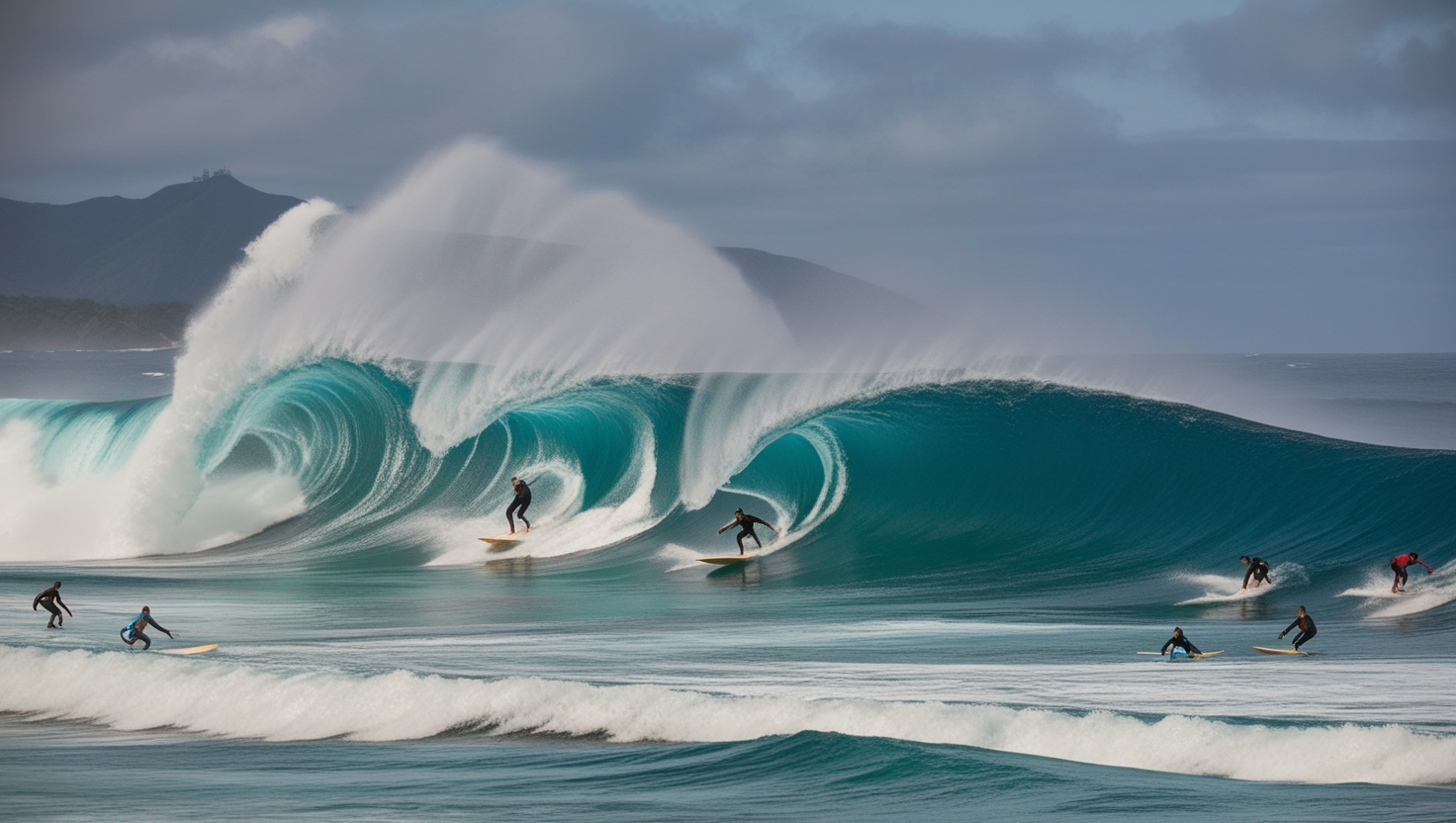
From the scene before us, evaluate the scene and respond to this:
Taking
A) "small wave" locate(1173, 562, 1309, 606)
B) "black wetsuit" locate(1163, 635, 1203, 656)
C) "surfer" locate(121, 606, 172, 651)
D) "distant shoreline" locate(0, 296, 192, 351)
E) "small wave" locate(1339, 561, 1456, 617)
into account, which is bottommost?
"black wetsuit" locate(1163, 635, 1203, 656)

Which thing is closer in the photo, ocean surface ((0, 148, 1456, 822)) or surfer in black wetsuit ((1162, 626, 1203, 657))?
ocean surface ((0, 148, 1456, 822))

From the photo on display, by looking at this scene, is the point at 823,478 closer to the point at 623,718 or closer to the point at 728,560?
the point at 728,560

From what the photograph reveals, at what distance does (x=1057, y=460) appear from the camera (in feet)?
57.9

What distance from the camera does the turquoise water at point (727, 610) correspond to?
7266 millimetres

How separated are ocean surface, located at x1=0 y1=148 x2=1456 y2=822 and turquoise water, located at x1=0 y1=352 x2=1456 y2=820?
4 centimetres

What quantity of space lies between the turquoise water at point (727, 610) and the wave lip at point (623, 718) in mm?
26

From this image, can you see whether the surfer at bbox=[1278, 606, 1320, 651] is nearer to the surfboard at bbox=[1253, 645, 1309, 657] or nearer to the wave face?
the surfboard at bbox=[1253, 645, 1309, 657]

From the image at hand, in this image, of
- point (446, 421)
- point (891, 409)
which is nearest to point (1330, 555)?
point (891, 409)

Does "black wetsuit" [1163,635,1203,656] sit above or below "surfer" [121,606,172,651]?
below

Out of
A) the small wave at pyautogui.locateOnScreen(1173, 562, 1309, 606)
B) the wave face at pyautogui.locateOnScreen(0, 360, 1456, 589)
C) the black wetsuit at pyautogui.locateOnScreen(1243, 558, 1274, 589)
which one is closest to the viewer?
the small wave at pyautogui.locateOnScreen(1173, 562, 1309, 606)

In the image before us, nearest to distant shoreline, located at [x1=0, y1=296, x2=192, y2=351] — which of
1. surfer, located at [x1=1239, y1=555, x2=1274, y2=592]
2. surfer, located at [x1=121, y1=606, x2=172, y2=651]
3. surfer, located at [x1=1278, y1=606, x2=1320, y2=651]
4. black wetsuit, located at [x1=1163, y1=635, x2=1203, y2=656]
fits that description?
surfer, located at [x1=121, y1=606, x2=172, y2=651]

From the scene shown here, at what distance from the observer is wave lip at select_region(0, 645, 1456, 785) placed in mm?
7191

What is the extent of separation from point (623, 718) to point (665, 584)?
6.72 m

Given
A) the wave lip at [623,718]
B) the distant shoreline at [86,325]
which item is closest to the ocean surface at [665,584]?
the wave lip at [623,718]
